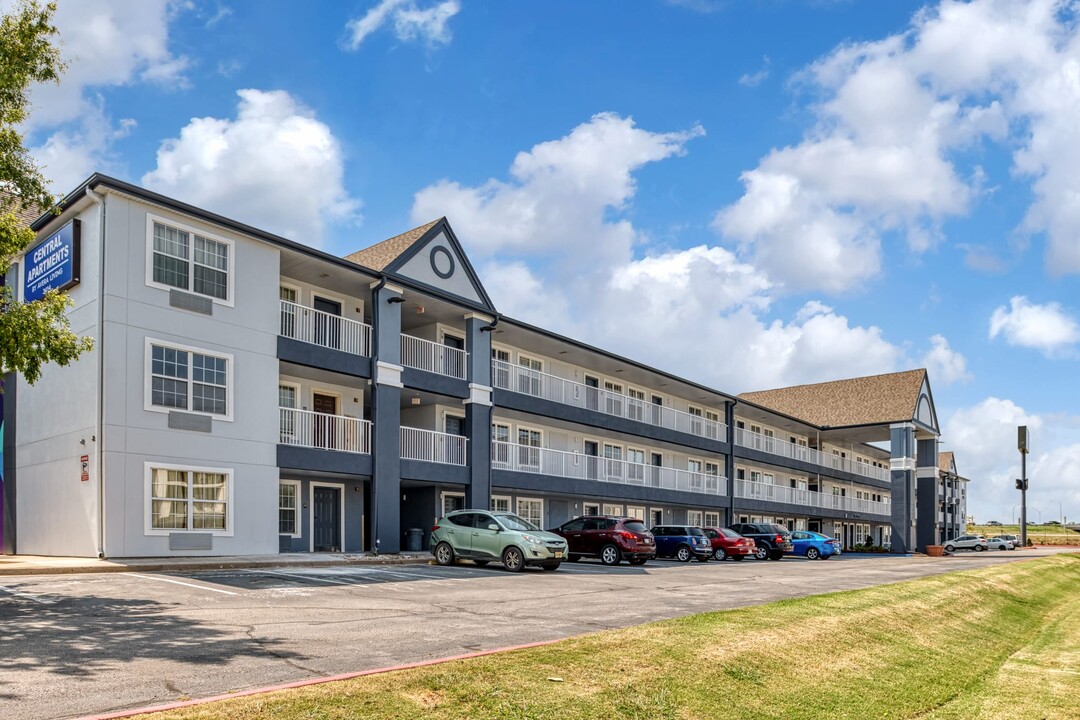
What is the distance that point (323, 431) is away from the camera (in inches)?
1051

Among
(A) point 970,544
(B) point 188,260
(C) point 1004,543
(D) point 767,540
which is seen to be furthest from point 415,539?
(C) point 1004,543

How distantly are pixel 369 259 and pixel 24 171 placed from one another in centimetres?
1466

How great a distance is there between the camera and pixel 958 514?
116 m

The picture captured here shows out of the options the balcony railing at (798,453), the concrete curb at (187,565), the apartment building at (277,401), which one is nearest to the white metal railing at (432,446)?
the apartment building at (277,401)

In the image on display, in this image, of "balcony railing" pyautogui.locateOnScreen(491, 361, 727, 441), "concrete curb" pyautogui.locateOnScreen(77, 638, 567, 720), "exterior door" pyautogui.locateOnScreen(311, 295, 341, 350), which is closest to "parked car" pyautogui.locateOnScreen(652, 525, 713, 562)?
"balcony railing" pyautogui.locateOnScreen(491, 361, 727, 441)

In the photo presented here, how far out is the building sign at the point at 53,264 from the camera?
22.5 metres

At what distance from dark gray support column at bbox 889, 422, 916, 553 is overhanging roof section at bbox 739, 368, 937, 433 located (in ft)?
3.16

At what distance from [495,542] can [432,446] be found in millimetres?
6622

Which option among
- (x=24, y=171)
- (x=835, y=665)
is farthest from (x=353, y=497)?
(x=835, y=665)

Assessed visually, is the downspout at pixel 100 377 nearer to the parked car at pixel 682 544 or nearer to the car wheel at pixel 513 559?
the car wheel at pixel 513 559

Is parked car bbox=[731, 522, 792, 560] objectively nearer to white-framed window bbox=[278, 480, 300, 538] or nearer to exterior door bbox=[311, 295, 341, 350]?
white-framed window bbox=[278, 480, 300, 538]

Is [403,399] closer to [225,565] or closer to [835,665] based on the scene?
[225,565]

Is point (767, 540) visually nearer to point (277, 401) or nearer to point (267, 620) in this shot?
point (277, 401)

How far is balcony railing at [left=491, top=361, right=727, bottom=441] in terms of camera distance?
3406 cm
